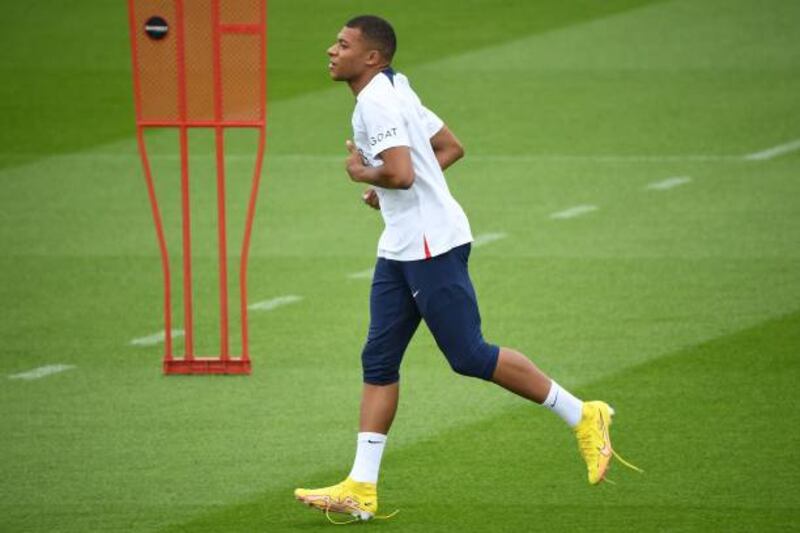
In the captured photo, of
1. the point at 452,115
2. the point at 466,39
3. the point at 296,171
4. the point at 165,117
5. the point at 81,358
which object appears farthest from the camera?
the point at 466,39

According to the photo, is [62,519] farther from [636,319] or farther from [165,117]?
[636,319]

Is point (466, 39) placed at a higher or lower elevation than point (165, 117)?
lower

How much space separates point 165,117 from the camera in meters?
11.3

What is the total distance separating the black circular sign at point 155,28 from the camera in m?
11.3

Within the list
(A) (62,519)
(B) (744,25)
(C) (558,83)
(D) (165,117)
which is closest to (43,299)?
(D) (165,117)

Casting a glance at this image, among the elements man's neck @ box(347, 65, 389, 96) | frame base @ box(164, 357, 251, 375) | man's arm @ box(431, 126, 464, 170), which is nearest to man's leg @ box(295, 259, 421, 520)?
man's arm @ box(431, 126, 464, 170)

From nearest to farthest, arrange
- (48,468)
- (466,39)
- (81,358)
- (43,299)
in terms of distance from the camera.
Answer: (48,468)
(81,358)
(43,299)
(466,39)

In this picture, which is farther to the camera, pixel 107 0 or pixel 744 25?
pixel 107 0

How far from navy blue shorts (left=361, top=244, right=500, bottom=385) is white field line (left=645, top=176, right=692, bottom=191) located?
890 cm

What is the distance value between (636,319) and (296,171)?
6.63 meters

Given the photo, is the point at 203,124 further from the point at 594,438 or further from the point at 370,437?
the point at 594,438

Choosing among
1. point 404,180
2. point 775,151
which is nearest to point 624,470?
point 404,180

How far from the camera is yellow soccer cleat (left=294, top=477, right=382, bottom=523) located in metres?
8.70

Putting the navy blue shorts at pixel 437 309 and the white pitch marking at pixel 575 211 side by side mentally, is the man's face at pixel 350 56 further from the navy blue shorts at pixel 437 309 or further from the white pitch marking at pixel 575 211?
the white pitch marking at pixel 575 211
